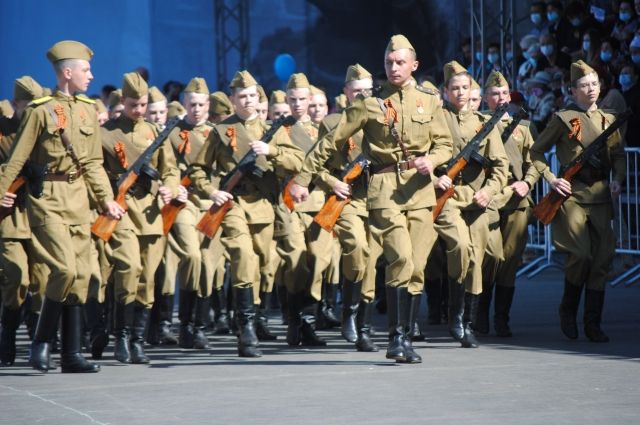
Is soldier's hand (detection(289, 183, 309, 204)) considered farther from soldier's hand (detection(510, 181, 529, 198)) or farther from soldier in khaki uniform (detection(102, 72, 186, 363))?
soldier's hand (detection(510, 181, 529, 198))

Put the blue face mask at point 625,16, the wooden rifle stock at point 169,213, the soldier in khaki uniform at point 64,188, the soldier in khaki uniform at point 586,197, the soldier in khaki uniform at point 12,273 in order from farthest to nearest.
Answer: the blue face mask at point 625,16 → the soldier in khaki uniform at point 586,197 → the wooden rifle stock at point 169,213 → the soldier in khaki uniform at point 12,273 → the soldier in khaki uniform at point 64,188

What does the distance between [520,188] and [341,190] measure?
1.68 meters

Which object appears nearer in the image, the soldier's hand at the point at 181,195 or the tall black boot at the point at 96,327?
the tall black boot at the point at 96,327

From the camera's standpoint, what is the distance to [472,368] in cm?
955

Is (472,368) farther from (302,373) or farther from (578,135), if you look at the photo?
(578,135)

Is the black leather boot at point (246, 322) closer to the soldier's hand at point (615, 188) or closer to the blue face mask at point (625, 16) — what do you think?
the soldier's hand at point (615, 188)

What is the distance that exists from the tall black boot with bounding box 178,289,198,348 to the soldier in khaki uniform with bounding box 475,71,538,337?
223 centimetres

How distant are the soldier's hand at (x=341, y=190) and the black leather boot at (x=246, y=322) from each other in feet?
2.99

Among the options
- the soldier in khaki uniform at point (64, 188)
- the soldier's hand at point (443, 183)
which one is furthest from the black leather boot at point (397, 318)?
the soldier in khaki uniform at point (64, 188)

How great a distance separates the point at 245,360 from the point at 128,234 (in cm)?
121

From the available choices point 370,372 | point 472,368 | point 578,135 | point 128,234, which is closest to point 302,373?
point 370,372

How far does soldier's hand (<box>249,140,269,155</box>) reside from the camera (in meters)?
10.6

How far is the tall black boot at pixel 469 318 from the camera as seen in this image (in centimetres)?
1086

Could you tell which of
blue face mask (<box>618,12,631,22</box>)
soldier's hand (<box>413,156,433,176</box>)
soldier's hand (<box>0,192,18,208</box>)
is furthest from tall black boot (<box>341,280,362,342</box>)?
blue face mask (<box>618,12,631,22</box>)
